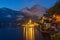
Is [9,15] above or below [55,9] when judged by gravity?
below

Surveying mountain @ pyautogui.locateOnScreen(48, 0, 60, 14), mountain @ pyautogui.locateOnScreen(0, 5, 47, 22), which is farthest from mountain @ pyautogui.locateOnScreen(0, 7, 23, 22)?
mountain @ pyautogui.locateOnScreen(48, 0, 60, 14)

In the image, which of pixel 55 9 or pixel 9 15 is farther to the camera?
pixel 9 15

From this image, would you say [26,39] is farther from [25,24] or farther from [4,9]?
[4,9]

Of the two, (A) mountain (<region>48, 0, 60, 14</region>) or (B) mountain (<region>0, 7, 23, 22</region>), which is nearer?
(A) mountain (<region>48, 0, 60, 14</region>)

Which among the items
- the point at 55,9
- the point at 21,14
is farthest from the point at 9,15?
the point at 55,9

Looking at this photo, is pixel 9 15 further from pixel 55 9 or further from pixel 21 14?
pixel 55 9

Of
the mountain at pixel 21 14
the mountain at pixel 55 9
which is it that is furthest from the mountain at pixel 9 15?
the mountain at pixel 55 9

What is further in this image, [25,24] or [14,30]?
[14,30]

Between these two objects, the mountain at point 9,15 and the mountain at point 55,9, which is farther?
the mountain at point 9,15

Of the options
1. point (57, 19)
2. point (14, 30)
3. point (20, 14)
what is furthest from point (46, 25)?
point (14, 30)

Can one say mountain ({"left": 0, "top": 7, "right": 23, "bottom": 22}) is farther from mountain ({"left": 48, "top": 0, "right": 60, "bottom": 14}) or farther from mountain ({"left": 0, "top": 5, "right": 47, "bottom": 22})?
mountain ({"left": 48, "top": 0, "right": 60, "bottom": 14})

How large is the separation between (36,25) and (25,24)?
32 centimetres

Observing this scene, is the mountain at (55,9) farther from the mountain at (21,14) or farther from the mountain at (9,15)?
the mountain at (9,15)

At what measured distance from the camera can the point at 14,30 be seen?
16.0 feet
